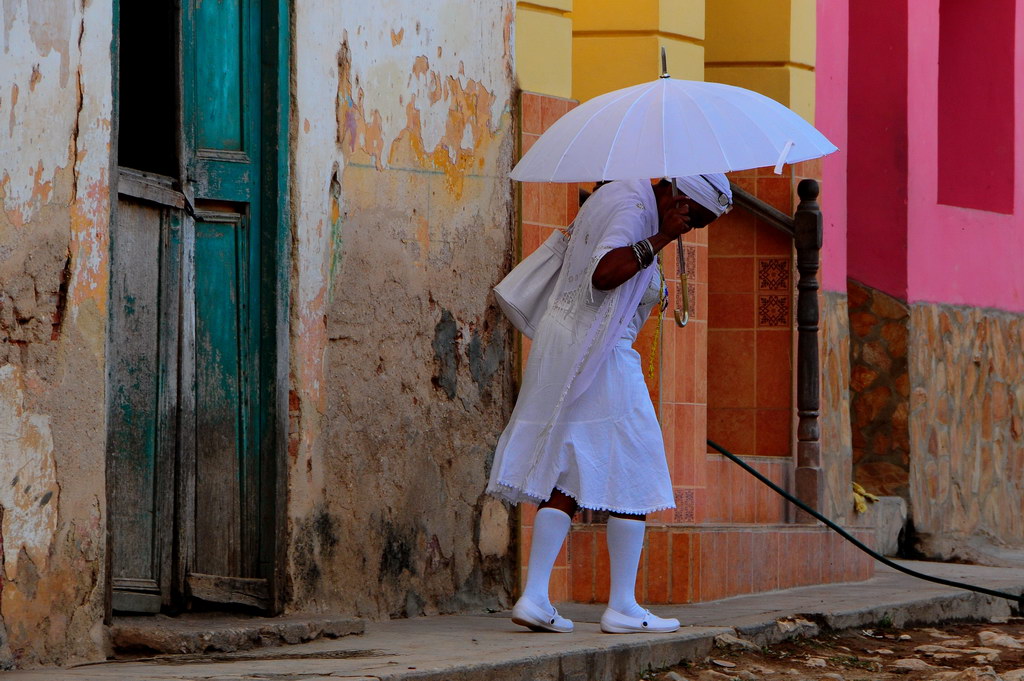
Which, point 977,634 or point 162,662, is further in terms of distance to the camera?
point 977,634

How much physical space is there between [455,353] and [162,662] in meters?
2.15

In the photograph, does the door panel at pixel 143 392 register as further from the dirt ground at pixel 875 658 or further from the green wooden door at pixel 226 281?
the dirt ground at pixel 875 658

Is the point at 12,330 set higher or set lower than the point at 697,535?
higher

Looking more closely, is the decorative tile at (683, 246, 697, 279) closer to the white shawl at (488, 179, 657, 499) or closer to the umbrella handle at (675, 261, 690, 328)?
the umbrella handle at (675, 261, 690, 328)

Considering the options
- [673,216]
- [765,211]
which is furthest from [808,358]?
[673,216]

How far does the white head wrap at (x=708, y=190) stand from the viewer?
6.25 metres

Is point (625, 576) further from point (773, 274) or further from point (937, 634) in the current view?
point (773, 274)

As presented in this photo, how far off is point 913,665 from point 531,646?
1.82 meters

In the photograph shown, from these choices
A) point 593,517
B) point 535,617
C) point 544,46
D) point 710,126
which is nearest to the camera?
point 710,126

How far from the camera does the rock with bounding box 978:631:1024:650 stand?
755 cm

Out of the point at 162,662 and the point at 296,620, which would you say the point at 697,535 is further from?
→ the point at 162,662

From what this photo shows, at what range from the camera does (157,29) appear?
614 centimetres

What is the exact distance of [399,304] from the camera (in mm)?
6812

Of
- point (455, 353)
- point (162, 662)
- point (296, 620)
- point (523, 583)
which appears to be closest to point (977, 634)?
point (523, 583)
